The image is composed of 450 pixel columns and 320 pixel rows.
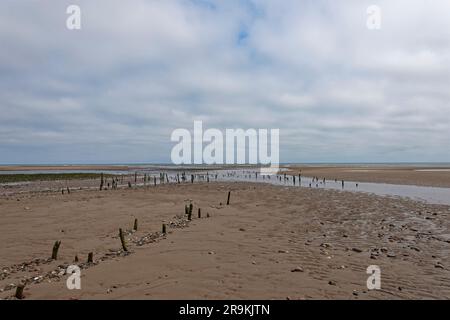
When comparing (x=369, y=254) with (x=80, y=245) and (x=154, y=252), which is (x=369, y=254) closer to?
(x=154, y=252)

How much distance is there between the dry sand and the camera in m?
8.14

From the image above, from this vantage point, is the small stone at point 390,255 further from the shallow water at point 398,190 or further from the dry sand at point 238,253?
the shallow water at point 398,190

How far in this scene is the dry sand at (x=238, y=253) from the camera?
8.14 meters

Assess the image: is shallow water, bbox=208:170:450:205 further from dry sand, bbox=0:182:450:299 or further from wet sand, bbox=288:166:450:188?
dry sand, bbox=0:182:450:299

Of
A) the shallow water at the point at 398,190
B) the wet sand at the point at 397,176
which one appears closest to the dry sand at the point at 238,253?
the shallow water at the point at 398,190

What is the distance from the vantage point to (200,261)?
419 inches

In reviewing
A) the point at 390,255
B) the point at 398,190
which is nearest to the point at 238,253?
the point at 390,255

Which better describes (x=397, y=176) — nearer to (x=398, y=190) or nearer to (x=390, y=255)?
(x=398, y=190)

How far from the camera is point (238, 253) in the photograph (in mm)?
11523
